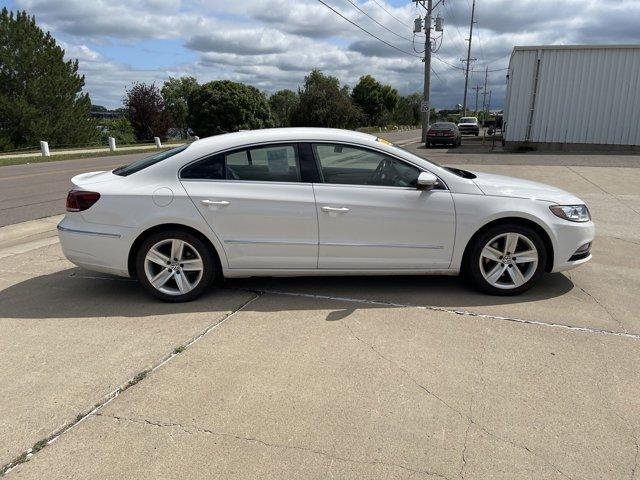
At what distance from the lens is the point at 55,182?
14156 mm

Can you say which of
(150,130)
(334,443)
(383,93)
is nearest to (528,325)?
(334,443)

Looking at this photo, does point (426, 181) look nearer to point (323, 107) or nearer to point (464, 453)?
point (464, 453)

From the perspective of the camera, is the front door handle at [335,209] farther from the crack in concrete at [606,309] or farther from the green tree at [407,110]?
the green tree at [407,110]

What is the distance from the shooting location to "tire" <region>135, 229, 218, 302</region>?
4391 millimetres

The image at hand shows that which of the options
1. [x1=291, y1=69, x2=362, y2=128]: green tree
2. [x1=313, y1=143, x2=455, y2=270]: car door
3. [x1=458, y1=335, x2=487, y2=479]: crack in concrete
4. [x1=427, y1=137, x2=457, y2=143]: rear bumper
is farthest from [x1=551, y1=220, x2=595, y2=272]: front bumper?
[x1=291, y1=69, x2=362, y2=128]: green tree

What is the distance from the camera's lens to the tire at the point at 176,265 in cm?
439

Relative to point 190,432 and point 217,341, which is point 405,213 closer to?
point 217,341

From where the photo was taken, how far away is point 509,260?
452 cm

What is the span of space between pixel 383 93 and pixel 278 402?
93959mm

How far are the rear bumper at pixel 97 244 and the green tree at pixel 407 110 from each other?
98.9 metres

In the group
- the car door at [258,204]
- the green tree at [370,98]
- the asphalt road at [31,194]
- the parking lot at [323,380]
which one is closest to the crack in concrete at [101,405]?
the parking lot at [323,380]

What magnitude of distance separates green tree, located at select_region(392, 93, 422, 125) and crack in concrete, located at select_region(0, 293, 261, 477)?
327ft

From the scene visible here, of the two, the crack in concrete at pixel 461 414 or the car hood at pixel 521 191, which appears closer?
the crack in concrete at pixel 461 414

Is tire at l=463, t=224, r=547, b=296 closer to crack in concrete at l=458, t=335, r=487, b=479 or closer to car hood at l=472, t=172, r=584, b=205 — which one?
car hood at l=472, t=172, r=584, b=205
